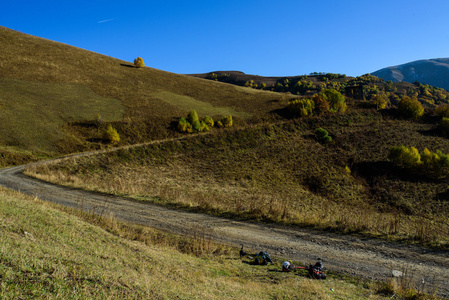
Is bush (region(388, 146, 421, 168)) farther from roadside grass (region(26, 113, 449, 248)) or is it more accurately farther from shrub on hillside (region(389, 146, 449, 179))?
roadside grass (region(26, 113, 449, 248))

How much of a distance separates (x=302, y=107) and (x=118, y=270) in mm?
67034

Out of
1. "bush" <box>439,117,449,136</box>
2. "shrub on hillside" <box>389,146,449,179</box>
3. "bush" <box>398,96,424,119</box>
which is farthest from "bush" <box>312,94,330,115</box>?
"bush" <box>439,117,449,136</box>

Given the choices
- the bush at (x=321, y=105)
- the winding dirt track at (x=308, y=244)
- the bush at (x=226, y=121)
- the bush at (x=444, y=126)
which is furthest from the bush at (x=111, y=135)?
the bush at (x=444, y=126)

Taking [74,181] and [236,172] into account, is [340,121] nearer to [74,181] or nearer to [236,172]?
[236,172]

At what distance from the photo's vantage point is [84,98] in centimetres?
5538

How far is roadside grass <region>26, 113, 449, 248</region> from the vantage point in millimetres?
17441

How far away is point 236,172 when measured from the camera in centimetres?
3878

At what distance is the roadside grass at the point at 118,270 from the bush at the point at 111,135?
3576cm

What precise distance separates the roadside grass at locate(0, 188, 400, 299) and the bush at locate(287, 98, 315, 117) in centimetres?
6105

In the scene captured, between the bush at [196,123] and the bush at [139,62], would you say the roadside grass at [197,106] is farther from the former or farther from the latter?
the bush at [139,62]

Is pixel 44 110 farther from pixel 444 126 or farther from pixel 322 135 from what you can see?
pixel 444 126

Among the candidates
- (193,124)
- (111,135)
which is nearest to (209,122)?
(193,124)

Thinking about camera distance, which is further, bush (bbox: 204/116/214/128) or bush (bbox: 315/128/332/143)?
bush (bbox: 204/116/214/128)

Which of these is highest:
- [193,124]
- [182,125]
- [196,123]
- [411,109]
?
[411,109]
